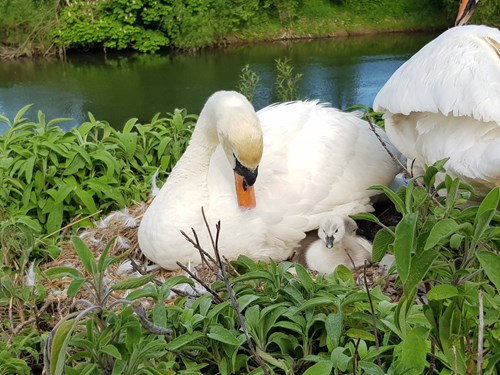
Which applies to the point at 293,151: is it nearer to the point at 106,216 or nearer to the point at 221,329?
the point at 106,216

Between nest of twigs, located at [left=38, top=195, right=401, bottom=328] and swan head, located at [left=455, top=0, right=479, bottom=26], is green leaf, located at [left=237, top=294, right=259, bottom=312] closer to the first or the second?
nest of twigs, located at [left=38, top=195, right=401, bottom=328]

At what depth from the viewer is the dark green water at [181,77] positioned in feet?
51.3

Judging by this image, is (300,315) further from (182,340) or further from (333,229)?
(333,229)

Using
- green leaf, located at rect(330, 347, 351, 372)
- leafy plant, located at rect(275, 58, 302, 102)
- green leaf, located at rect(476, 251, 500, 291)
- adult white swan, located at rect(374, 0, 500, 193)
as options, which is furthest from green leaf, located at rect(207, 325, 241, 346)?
leafy plant, located at rect(275, 58, 302, 102)

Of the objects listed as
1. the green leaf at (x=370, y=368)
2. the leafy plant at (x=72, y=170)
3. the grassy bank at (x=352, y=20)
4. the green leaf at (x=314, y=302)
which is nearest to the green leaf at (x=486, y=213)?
the green leaf at (x=370, y=368)

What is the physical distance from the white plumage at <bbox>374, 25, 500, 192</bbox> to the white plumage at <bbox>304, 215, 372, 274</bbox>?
44 cm

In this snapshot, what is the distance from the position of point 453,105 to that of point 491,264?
137 cm

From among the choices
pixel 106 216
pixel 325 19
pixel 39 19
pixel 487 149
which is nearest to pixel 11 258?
pixel 106 216

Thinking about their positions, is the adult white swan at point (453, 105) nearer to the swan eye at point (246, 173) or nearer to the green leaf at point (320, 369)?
the swan eye at point (246, 173)

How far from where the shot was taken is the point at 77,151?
3.80 m

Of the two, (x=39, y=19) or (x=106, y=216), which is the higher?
(x=106, y=216)

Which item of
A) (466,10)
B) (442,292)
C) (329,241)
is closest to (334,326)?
(442,292)

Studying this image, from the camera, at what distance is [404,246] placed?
1268 mm

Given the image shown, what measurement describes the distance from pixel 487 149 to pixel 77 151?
7.53 ft
